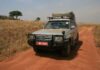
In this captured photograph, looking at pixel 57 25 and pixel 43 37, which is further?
pixel 57 25

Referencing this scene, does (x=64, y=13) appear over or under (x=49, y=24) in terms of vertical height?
over

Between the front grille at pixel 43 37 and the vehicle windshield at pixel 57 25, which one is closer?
the front grille at pixel 43 37

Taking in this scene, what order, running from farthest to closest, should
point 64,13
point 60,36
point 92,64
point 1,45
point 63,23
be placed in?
point 64,13
point 1,45
point 63,23
point 60,36
point 92,64

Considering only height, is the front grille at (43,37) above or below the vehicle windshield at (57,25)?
below

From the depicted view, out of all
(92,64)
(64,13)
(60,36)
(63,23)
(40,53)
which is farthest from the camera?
(64,13)

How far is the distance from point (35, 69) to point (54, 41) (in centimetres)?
175

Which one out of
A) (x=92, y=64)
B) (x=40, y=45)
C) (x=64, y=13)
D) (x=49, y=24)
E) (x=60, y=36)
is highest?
(x=64, y=13)

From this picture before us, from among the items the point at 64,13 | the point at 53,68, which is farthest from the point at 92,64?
the point at 64,13

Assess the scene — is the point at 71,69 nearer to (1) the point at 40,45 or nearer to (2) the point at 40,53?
(1) the point at 40,45

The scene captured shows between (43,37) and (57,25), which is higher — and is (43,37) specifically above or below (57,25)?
below

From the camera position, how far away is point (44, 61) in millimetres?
6086

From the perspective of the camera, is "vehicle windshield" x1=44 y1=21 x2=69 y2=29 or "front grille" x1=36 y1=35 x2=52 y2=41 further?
"vehicle windshield" x1=44 y1=21 x2=69 y2=29

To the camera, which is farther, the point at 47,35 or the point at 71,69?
the point at 47,35

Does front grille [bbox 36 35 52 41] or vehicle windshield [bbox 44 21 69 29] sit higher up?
vehicle windshield [bbox 44 21 69 29]
